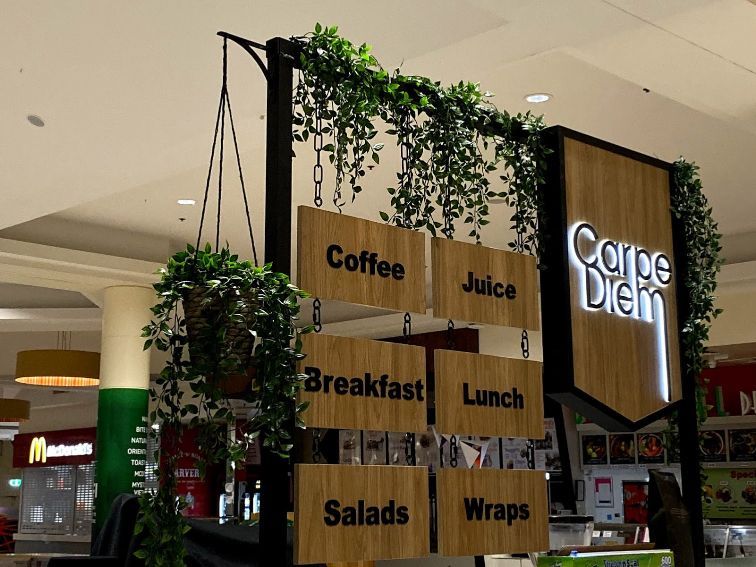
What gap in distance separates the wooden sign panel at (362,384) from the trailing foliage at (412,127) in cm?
42

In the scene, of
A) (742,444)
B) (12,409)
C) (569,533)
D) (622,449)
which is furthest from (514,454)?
(12,409)

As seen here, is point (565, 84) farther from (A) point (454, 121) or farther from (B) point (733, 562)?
(B) point (733, 562)

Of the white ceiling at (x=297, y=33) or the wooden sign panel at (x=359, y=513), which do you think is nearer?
the wooden sign panel at (x=359, y=513)

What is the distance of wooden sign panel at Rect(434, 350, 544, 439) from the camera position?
303 centimetres

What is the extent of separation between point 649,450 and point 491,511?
734cm

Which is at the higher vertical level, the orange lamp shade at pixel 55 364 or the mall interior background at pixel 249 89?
the mall interior background at pixel 249 89

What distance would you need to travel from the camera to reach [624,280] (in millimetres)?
3676

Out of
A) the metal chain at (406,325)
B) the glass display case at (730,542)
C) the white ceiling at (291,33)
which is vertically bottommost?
the glass display case at (730,542)

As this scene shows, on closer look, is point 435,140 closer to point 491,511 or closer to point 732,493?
point 491,511

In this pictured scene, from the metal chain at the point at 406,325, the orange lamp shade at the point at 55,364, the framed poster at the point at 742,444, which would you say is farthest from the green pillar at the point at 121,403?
the metal chain at the point at 406,325

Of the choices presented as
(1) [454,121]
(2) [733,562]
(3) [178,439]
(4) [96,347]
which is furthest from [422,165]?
(4) [96,347]

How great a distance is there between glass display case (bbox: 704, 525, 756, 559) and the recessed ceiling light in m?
3.55

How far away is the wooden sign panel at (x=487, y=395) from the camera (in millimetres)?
3025

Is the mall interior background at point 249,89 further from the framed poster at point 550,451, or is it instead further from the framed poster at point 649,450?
the framed poster at point 550,451
